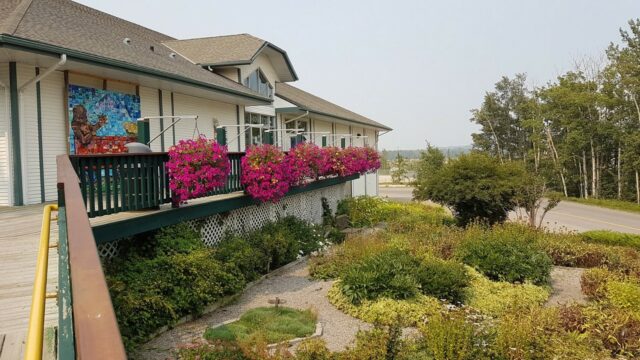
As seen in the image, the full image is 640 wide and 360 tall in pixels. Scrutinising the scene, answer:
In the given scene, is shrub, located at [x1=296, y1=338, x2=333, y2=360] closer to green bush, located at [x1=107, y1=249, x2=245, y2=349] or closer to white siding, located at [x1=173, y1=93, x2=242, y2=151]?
green bush, located at [x1=107, y1=249, x2=245, y2=349]

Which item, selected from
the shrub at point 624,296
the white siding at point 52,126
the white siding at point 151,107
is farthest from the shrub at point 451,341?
the white siding at point 151,107

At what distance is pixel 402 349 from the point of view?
5652 millimetres

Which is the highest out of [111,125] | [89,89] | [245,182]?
[89,89]

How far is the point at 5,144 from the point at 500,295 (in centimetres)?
953

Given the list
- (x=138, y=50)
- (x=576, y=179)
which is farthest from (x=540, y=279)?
(x=576, y=179)

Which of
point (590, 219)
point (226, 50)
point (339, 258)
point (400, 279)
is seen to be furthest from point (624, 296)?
point (590, 219)

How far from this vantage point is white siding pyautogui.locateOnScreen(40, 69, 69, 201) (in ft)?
29.0

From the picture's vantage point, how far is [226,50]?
56.8 feet

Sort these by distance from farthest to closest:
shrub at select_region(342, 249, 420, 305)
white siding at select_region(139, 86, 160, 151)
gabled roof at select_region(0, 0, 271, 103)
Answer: white siding at select_region(139, 86, 160, 151) < shrub at select_region(342, 249, 420, 305) < gabled roof at select_region(0, 0, 271, 103)

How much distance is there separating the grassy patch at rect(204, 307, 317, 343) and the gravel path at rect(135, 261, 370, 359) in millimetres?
268

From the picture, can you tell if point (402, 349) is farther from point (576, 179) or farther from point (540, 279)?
point (576, 179)

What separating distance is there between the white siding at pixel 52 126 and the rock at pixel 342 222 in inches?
418

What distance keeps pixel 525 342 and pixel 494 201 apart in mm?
12157

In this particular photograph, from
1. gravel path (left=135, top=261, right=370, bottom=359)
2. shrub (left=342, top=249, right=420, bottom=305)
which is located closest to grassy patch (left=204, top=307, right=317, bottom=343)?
gravel path (left=135, top=261, right=370, bottom=359)
